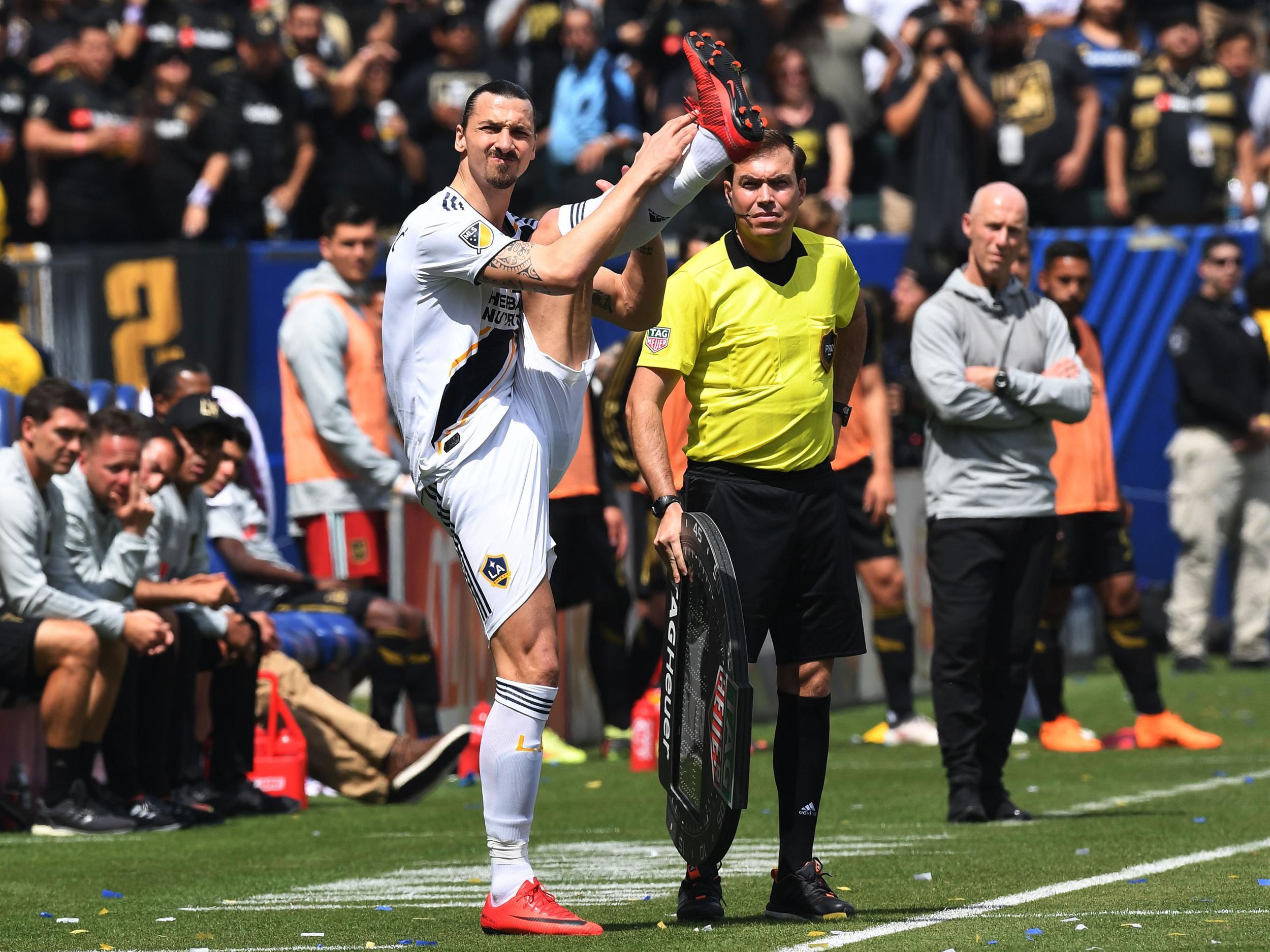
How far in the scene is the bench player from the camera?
19.2ft

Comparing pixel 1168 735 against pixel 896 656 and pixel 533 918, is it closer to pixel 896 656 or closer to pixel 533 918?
pixel 896 656

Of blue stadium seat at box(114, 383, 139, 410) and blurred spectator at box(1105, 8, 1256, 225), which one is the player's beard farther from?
blurred spectator at box(1105, 8, 1256, 225)

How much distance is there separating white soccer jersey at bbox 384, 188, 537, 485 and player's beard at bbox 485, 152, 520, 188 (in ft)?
0.33

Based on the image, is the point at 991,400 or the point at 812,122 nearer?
the point at 991,400

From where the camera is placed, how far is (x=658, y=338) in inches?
261

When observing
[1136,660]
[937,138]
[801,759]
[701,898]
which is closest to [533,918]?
[701,898]

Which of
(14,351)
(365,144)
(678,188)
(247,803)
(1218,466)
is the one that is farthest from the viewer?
(365,144)

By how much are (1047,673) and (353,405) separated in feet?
12.6

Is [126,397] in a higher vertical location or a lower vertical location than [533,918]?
higher

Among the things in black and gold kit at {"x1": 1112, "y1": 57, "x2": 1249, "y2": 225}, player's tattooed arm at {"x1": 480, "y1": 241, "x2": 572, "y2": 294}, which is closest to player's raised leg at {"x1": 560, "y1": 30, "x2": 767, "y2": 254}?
player's tattooed arm at {"x1": 480, "y1": 241, "x2": 572, "y2": 294}

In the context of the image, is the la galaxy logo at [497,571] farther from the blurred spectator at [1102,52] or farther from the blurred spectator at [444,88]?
the blurred spectator at [1102,52]

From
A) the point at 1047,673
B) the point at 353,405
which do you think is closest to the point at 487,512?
the point at 353,405

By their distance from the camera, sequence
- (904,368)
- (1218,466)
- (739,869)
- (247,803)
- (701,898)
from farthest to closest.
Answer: (1218,466)
(904,368)
(247,803)
(739,869)
(701,898)

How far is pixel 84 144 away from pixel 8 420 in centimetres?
565
